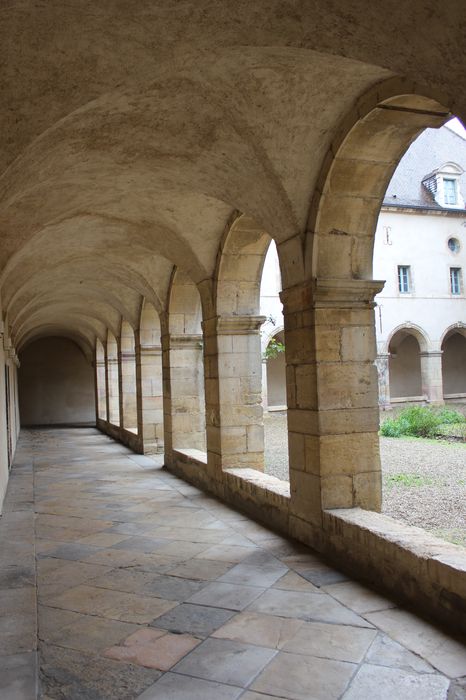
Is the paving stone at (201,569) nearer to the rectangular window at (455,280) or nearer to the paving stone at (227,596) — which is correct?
the paving stone at (227,596)

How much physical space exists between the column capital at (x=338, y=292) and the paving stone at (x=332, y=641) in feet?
7.22

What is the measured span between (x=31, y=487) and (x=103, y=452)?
3.92 meters

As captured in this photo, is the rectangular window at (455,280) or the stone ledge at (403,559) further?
the rectangular window at (455,280)

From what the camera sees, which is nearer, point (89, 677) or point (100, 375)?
point (89, 677)

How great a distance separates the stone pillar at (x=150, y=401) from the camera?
1090cm

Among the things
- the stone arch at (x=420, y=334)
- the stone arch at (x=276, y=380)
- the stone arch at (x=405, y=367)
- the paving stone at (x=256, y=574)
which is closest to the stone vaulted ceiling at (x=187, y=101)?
the paving stone at (x=256, y=574)

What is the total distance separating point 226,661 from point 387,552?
124 centimetres

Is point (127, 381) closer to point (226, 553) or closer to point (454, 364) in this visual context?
point (226, 553)

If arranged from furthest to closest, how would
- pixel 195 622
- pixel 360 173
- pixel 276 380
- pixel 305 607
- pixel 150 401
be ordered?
pixel 276 380, pixel 150 401, pixel 360 173, pixel 305 607, pixel 195 622

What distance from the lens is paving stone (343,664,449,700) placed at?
238cm

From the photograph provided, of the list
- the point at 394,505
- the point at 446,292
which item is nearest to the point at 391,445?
the point at 394,505

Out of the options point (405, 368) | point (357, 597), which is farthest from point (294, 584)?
point (405, 368)

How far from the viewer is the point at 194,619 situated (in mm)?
3215

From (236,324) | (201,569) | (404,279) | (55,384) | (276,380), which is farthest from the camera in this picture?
(55,384)
